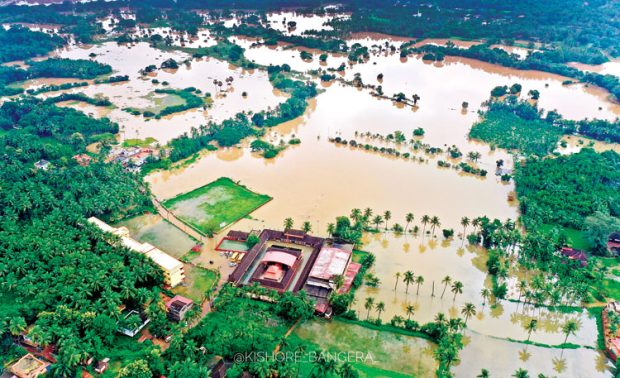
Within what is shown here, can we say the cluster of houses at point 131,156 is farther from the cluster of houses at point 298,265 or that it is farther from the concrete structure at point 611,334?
the concrete structure at point 611,334

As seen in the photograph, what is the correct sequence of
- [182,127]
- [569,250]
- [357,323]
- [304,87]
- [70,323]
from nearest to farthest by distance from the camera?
[70,323] < [357,323] < [569,250] < [182,127] < [304,87]

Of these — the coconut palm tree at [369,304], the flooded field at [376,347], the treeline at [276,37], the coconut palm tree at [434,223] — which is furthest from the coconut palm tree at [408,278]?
the treeline at [276,37]

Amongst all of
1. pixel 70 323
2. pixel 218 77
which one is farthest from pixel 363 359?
pixel 218 77

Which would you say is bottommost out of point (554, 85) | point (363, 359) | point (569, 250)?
point (363, 359)

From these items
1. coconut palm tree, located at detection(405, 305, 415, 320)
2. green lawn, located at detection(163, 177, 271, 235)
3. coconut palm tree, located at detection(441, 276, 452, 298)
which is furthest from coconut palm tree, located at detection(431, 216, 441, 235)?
green lawn, located at detection(163, 177, 271, 235)

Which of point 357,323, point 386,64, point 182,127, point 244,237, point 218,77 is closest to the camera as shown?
point 357,323

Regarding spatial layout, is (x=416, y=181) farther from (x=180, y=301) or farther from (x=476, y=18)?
(x=476, y=18)

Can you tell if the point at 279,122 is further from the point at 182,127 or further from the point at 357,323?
the point at 357,323
